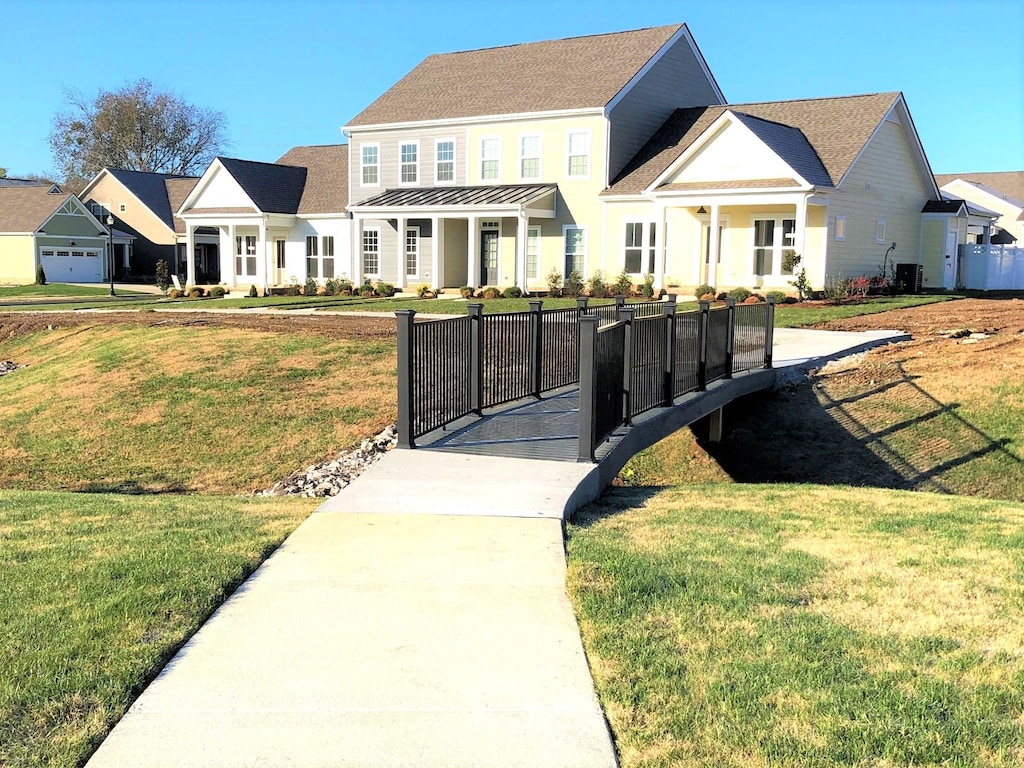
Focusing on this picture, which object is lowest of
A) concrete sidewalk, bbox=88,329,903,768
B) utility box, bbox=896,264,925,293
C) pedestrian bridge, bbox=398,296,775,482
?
concrete sidewalk, bbox=88,329,903,768

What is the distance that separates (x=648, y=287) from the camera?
29.4 m

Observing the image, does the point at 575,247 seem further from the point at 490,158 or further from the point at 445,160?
the point at 445,160

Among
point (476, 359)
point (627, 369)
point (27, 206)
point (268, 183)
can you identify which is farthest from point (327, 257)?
point (627, 369)

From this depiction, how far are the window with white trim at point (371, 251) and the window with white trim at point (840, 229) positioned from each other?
17313 mm

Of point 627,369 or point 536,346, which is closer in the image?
point 627,369

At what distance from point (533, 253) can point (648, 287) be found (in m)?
5.56

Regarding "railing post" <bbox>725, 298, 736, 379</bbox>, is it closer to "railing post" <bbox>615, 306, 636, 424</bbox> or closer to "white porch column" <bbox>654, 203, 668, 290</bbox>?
"railing post" <bbox>615, 306, 636, 424</bbox>

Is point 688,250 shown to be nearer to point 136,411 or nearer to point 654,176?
point 654,176

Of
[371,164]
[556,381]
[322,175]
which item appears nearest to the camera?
[556,381]

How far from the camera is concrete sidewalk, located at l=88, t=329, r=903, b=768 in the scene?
12.1 ft

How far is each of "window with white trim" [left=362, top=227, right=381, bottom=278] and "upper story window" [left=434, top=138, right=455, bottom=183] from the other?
3530 mm

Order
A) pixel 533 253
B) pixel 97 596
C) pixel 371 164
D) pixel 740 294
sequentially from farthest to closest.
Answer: pixel 371 164 < pixel 533 253 < pixel 740 294 < pixel 97 596

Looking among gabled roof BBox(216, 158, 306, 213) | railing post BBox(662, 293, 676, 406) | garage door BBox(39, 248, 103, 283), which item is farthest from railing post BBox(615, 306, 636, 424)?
garage door BBox(39, 248, 103, 283)

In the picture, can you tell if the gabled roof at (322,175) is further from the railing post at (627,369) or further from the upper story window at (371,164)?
the railing post at (627,369)
